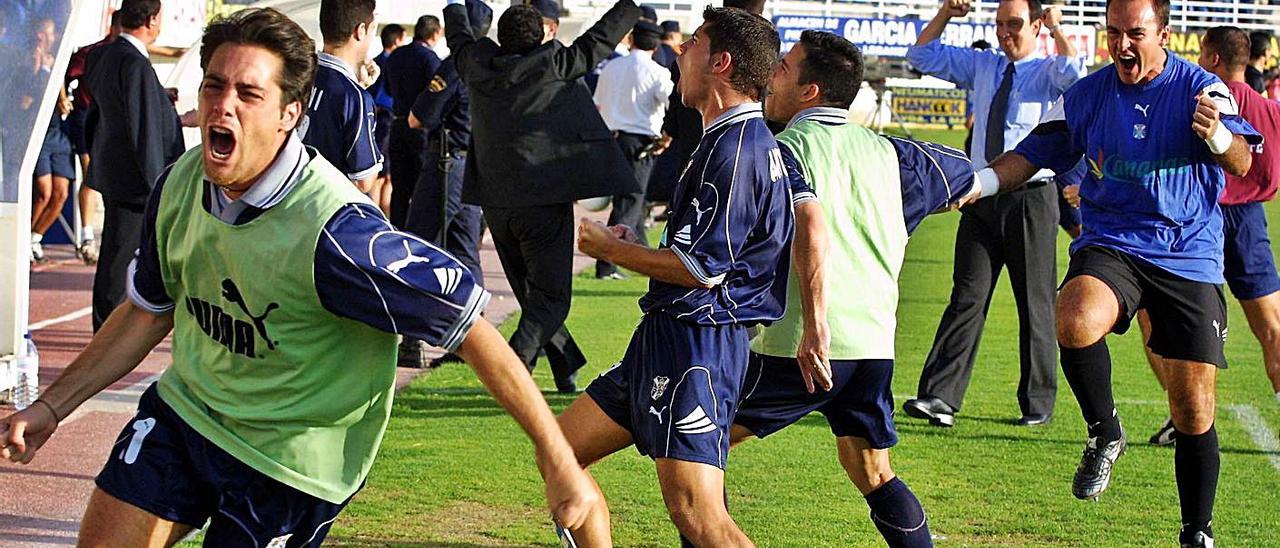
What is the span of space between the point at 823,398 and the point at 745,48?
43.8 inches

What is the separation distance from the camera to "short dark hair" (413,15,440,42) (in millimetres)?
12445

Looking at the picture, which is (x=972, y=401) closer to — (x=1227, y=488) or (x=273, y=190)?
(x=1227, y=488)

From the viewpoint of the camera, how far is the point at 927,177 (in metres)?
5.46

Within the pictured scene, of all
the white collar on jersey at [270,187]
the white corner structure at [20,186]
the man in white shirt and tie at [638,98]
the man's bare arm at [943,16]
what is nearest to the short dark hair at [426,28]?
the man in white shirt and tie at [638,98]

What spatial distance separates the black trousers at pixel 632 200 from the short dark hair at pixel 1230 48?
6647mm

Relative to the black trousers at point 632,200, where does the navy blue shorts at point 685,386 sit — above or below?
above

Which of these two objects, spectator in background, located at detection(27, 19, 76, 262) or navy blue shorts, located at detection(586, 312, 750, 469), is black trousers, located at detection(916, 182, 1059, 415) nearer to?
navy blue shorts, located at detection(586, 312, 750, 469)

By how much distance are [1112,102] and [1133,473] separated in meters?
2.20

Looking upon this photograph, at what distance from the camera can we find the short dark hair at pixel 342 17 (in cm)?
722

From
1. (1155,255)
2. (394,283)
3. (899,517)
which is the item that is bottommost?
(899,517)

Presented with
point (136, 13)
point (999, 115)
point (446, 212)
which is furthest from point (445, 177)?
point (999, 115)

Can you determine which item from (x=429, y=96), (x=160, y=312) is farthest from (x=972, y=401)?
(x=160, y=312)

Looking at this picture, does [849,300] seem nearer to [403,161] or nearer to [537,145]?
[537,145]

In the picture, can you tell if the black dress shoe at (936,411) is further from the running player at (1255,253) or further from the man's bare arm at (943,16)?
the man's bare arm at (943,16)
